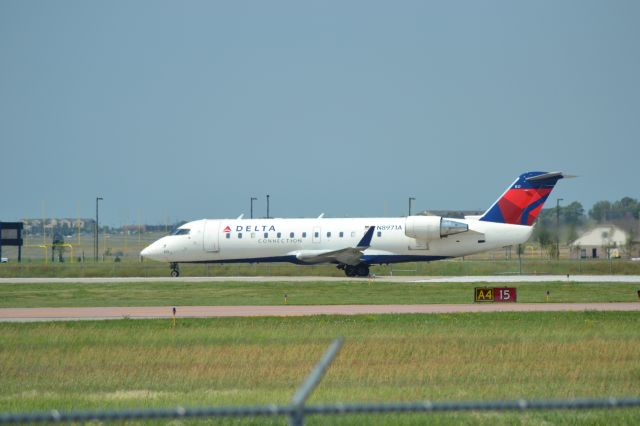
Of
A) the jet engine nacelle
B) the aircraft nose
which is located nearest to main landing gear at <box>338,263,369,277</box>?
the jet engine nacelle

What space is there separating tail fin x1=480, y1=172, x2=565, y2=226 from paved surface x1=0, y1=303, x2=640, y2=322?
18.5 metres

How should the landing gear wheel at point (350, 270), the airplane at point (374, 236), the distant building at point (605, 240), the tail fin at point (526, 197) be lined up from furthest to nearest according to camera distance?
the distant building at point (605, 240)
the landing gear wheel at point (350, 270)
the airplane at point (374, 236)
the tail fin at point (526, 197)

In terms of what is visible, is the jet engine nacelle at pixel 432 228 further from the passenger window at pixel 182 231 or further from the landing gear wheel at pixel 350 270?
the passenger window at pixel 182 231

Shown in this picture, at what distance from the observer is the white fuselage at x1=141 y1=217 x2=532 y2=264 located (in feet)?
175

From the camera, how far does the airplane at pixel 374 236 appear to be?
52688mm

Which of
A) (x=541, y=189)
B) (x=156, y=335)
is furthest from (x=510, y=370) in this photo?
(x=541, y=189)

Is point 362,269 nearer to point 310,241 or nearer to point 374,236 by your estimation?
point 374,236

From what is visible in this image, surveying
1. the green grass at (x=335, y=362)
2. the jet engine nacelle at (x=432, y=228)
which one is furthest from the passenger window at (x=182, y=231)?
the green grass at (x=335, y=362)

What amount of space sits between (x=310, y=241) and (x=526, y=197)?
40.7ft

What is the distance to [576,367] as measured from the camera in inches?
698

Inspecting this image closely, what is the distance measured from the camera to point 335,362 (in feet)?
60.1

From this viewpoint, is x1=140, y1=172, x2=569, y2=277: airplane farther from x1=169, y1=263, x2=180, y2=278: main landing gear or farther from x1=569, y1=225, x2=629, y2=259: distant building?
x1=569, y1=225, x2=629, y2=259: distant building

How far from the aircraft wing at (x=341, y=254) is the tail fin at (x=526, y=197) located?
7.56 metres

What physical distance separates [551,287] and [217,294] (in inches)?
590
